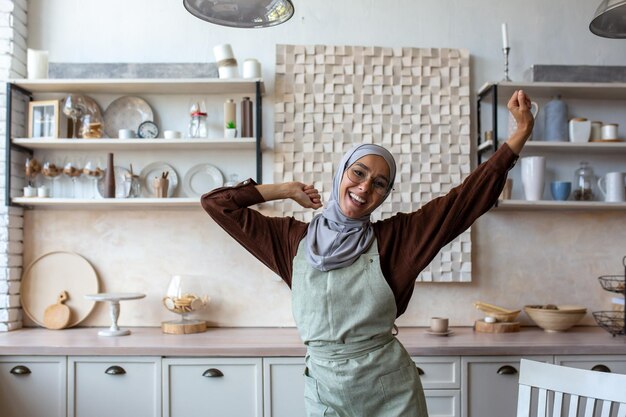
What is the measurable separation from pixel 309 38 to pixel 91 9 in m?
1.28

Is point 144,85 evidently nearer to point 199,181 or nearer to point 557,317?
point 199,181

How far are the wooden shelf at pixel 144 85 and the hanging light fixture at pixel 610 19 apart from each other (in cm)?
168

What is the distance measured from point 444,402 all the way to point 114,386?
60.6 inches

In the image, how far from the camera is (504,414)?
280 centimetres

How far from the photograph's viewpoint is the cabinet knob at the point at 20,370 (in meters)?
2.81

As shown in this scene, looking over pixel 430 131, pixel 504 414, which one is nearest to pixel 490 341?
pixel 504 414

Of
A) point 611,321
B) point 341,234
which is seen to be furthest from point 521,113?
point 611,321

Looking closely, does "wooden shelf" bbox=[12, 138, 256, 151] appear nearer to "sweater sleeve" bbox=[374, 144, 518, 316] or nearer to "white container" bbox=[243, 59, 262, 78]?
"white container" bbox=[243, 59, 262, 78]

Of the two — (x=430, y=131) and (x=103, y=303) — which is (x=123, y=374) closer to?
(x=103, y=303)

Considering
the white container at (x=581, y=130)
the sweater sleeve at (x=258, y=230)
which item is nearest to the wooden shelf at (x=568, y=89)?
the white container at (x=581, y=130)

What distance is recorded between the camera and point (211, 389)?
2795mm

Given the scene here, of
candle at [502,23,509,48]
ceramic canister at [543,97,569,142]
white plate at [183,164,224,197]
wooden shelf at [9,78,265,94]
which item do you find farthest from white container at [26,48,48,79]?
ceramic canister at [543,97,569,142]

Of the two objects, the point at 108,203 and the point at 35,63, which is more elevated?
the point at 35,63

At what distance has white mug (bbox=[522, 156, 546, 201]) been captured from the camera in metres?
3.26
